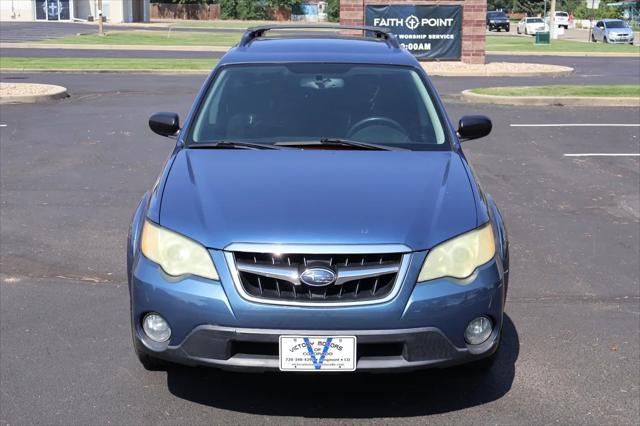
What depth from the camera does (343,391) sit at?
4.43 m

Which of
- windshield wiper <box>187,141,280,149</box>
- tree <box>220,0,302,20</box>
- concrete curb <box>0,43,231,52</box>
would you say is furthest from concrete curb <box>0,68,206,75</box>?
tree <box>220,0,302,20</box>

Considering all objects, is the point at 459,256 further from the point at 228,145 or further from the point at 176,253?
the point at 228,145

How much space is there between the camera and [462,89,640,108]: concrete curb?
17.3 meters

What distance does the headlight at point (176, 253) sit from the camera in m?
3.82

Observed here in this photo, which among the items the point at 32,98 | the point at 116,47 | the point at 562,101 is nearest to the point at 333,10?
the point at 116,47

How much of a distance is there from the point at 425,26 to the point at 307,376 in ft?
75.6

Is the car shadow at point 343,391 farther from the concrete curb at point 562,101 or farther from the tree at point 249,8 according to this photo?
the tree at point 249,8

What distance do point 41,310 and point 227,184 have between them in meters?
1.97

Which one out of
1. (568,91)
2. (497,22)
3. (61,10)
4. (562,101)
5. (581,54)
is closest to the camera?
(562,101)

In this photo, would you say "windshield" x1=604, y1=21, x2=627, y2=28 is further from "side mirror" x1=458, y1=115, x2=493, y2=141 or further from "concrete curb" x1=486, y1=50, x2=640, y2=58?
"side mirror" x1=458, y1=115, x2=493, y2=141

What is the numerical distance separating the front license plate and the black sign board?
2281 centimetres

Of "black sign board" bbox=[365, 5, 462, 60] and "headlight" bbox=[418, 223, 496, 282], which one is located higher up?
"black sign board" bbox=[365, 5, 462, 60]

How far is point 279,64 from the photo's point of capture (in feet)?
18.4

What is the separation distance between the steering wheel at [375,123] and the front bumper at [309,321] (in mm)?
1566
